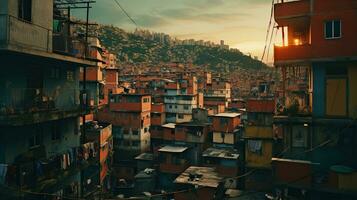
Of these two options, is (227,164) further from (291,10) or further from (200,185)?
(291,10)

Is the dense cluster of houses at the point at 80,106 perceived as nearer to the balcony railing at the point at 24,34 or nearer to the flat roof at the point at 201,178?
the balcony railing at the point at 24,34

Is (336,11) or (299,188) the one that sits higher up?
(336,11)

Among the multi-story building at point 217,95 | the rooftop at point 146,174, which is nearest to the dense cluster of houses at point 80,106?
the rooftop at point 146,174

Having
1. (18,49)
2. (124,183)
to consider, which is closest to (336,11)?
(18,49)

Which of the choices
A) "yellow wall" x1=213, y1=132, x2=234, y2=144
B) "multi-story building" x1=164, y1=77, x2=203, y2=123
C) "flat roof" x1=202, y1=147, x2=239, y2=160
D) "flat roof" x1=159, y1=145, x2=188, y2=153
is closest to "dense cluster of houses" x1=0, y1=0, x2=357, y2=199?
"flat roof" x1=202, y1=147, x2=239, y2=160

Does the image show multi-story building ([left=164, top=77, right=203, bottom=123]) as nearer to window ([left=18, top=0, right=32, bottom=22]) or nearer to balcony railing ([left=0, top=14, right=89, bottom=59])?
balcony railing ([left=0, top=14, right=89, bottom=59])

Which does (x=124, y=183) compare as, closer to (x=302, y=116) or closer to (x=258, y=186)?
(x=258, y=186)

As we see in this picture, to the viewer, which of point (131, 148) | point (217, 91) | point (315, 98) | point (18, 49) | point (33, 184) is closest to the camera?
point (18, 49)
